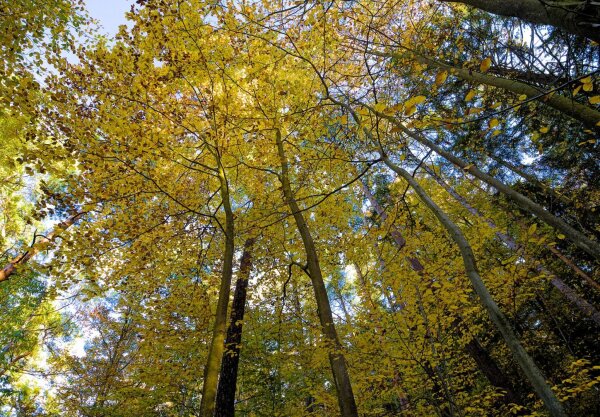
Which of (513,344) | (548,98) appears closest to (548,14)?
(548,98)

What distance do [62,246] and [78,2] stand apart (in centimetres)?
486

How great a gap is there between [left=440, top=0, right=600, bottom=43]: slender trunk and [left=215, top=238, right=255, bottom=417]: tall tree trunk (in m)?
6.00

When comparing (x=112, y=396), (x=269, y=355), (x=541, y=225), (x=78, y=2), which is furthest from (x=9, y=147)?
(x=541, y=225)

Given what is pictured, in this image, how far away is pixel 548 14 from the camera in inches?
88.0

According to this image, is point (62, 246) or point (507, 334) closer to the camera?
point (507, 334)

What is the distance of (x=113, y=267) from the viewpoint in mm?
5730

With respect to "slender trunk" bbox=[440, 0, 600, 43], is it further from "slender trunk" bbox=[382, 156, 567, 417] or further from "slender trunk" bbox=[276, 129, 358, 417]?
"slender trunk" bbox=[276, 129, 358, 417]

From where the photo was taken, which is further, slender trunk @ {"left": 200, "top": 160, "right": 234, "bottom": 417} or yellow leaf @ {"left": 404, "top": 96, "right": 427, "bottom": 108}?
slender trunk @ {"left": 200, "top": 160, "right": 234, "bottom": 417}

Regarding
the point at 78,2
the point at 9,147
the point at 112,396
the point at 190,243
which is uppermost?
the point at 9,147

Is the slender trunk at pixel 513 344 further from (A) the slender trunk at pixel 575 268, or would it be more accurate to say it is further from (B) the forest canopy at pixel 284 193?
(A) the slender trunk at pixel 575 268

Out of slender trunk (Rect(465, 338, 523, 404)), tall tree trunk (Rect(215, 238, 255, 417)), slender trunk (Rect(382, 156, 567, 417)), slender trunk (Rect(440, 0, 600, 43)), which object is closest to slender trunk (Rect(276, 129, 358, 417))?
tall tree trunk (Rect(215, 238, 255, 417))

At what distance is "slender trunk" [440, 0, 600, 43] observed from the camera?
212cm

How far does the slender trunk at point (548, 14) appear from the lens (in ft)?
6.95

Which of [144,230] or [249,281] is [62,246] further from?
[249,281]
